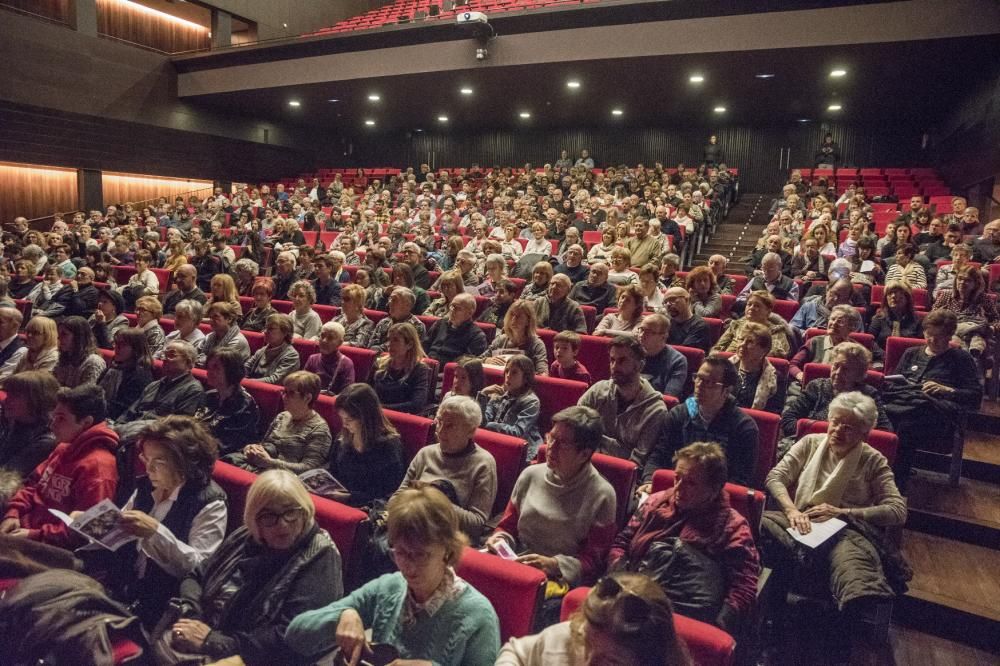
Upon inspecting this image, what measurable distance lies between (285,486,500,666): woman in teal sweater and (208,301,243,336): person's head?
7.41 ft

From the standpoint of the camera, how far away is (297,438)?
2250 millimetres

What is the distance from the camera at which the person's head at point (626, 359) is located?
2.16 metres

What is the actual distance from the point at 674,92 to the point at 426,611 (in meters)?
9.04

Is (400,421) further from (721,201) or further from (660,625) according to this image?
(721,201)

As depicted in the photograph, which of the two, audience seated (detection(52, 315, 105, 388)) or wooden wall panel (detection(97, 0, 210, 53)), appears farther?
wooden wall panel (detection(97, 0, 210, 53))

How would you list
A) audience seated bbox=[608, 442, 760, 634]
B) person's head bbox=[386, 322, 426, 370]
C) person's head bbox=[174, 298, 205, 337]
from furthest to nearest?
1. person's head bbox=[174, 298, 205, 337]
2. person's head bbox=[386, 322, 426, 370]
3. audience seated bbox=[608, 442, 760, 634]

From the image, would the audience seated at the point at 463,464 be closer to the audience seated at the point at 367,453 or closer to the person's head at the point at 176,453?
the audience seated at the point at 367,453

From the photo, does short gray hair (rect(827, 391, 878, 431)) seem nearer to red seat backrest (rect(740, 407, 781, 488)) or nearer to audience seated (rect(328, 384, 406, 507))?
red seat backrest (rect(740, 407, 781, 488))

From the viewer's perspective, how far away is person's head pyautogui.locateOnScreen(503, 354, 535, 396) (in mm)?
2355

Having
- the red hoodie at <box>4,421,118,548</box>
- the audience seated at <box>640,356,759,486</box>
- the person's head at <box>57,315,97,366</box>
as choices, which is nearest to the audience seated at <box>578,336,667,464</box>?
the audience seated at <box>640,356,759,486</box>

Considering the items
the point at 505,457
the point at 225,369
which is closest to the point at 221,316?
the point at 225,369

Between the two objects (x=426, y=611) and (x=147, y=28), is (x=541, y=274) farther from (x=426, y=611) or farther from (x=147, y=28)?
(x=147, y=28)

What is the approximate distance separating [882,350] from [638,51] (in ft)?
16.6

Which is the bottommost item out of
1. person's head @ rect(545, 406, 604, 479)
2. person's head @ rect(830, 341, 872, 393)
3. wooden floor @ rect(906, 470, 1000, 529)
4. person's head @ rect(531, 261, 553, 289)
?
wooden floor @ rect(906, 470, 1000, 529)
